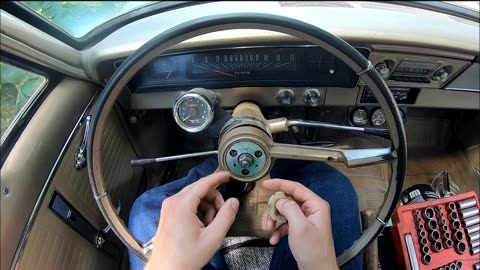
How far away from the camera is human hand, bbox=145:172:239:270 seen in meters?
0.81

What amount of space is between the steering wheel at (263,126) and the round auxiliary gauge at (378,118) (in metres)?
0.53

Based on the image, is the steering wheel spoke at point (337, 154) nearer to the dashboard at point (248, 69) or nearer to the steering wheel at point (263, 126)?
the steering wheel at point (263, 126)

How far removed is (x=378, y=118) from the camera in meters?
1.45

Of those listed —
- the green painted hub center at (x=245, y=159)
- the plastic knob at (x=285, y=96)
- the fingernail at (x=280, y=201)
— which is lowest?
the fingernail at (x=280, y=201)

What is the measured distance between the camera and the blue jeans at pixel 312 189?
1.02 m

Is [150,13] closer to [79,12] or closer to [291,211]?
[79,12]

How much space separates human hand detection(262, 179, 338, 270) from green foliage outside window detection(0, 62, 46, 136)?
0.64 m

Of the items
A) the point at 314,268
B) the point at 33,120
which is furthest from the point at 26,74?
the point at 314,268

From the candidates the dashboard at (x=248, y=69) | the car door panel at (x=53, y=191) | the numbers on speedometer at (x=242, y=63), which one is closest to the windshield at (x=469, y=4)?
the dashboard at (x=248, y=69)

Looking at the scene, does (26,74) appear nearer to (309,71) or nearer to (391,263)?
(309,71)

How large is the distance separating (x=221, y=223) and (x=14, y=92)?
1.96 ft

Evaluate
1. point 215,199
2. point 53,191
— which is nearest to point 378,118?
point 215,199

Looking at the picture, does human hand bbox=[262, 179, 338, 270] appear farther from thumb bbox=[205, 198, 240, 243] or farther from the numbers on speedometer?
the numbers on speedometer

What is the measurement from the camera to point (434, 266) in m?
1.29
